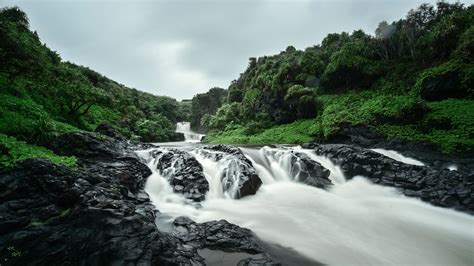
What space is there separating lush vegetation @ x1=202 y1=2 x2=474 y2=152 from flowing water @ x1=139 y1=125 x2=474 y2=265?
27.1 ft

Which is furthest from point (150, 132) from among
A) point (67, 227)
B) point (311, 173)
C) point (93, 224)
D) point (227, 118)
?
point (93, 224)

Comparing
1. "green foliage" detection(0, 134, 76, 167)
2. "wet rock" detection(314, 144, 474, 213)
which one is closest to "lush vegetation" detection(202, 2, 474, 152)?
"wet rock" detection(314, 144, 474, 213)

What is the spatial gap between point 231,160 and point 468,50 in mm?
22582

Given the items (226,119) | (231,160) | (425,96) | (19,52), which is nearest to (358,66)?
(425,96)

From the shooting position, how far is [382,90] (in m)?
24.7

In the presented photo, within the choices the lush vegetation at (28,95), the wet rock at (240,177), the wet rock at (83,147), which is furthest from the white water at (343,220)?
the lush vegetation at (28,95)

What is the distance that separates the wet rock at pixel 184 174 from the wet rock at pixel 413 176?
28.0ft

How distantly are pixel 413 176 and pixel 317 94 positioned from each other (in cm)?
2198

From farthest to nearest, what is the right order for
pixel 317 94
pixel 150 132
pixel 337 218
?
pixel 317 94
pixel 150 132
pixel 337 218

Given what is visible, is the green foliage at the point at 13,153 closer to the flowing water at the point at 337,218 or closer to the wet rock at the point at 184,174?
the flowing water at the point at 337,218

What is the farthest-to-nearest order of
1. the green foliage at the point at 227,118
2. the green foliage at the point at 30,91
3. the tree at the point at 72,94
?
the green foliage at the point at 227,118
the tree at the point at 72,94
the green foliage at the point at 30,91

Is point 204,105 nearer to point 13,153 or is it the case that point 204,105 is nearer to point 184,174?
point 184,174

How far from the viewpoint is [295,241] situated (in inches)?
247

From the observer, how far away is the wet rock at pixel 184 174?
9.32m
